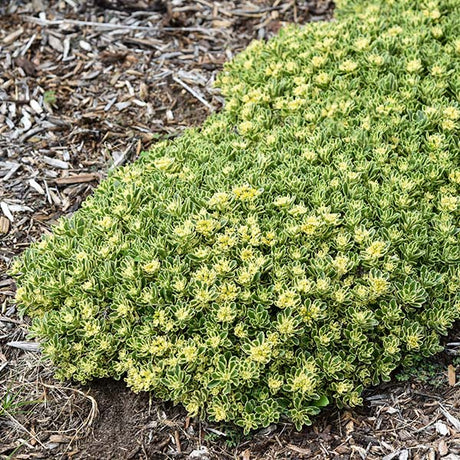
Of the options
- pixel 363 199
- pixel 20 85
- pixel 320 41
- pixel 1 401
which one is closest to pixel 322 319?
pixel 363 199

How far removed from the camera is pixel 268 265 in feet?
10.1

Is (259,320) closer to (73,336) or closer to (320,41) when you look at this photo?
(73,336)

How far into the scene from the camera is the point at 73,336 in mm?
3162

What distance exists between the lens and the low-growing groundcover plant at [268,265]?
299 centimetres

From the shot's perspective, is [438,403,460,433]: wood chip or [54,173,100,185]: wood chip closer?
[438,403,460,433]: wood chip

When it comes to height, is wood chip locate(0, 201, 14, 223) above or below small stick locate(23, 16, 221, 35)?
below

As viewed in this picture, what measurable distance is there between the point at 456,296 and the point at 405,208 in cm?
50

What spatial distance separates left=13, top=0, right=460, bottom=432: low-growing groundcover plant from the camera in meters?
2.99

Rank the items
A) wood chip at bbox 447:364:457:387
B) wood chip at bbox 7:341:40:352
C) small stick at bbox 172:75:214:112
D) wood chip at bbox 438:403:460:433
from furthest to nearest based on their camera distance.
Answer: small stick at bbox 172:75:214:112 → wood chip at bbox 7:341:40:352 → wood chip at bbox 447:364:457:387 → wood chip at bbox 438:403:460:433

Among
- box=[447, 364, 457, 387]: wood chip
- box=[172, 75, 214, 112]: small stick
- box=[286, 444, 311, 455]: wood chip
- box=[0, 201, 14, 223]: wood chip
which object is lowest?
box=[286, 444, 311, 455]: wood chip

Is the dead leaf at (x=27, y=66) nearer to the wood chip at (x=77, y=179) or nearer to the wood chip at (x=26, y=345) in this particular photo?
the wood chip at (x=77, y=179)

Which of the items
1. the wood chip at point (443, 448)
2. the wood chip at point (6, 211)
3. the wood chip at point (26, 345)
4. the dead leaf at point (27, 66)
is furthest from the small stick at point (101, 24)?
the wood chip at point (443, 448)

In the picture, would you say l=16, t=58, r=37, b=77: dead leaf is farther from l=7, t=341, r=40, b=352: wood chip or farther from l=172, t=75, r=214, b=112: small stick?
l=7, t=341, r=40, b=352: wood chip

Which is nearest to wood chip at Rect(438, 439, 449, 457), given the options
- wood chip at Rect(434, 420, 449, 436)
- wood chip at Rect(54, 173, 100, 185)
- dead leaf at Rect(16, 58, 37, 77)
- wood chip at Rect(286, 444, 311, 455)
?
wood chip at Rect(434, 420, 449, 436)
